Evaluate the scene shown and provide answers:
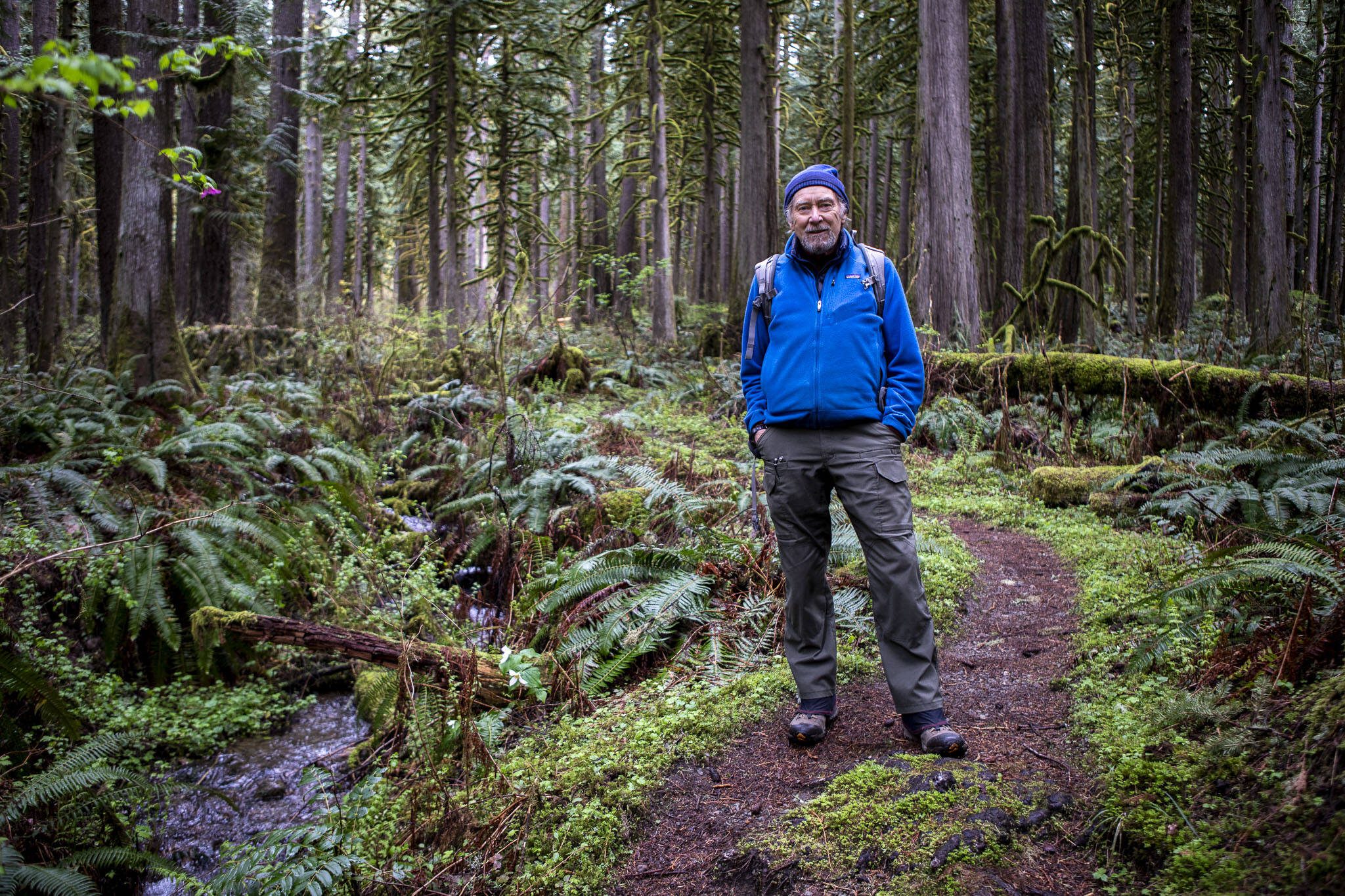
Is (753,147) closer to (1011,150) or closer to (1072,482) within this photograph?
(1011,150)

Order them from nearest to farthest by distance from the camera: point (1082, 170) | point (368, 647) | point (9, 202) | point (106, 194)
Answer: point (368, 647) < point (106, 194) < point (9, 202) < point (1082, 170)

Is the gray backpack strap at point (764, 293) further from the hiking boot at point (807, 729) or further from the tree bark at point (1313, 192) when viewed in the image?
the tree bark at point (1313, 192)

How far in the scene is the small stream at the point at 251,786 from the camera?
4.20 meters

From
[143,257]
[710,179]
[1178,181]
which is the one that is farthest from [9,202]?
[1178,181]

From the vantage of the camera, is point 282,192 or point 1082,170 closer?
point 282,192

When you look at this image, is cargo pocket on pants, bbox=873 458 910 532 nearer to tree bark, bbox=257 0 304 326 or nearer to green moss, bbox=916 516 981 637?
green moss, bbox=916 516 981 637

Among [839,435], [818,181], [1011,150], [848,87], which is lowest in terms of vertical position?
[839,435]

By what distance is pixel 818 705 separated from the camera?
366 cm

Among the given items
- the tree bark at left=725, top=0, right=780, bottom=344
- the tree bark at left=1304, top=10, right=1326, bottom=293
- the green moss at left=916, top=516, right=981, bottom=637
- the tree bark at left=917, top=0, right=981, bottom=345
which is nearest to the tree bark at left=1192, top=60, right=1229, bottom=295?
the tree bark at left=1304, top=10, right=1326, bottom=293

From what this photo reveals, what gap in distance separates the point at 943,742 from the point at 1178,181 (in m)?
15.1

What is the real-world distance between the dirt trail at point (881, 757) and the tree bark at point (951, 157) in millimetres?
7444

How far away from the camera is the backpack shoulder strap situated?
11.4 feet

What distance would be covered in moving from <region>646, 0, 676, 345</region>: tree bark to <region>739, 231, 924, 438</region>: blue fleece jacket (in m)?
12.4

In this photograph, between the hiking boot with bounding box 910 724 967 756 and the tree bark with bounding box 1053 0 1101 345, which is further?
the tree bark with bounding box 1053 0 1101 345
